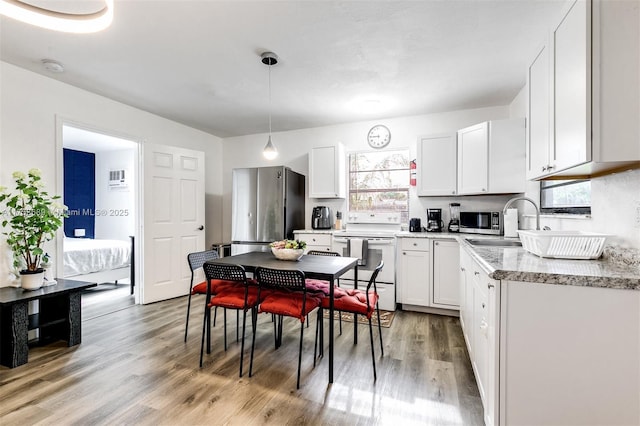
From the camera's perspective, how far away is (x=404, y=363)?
7.79 ft

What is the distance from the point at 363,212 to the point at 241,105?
2186 mm

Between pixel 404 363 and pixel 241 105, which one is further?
pixel 241 105

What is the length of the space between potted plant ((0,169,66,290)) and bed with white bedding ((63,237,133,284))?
1.67m

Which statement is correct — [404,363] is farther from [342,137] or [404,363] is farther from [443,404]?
[342,137]

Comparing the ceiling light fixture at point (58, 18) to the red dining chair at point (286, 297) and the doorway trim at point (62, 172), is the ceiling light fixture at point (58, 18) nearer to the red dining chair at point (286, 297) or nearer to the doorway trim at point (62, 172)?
the red dining chair at point (286, 297)

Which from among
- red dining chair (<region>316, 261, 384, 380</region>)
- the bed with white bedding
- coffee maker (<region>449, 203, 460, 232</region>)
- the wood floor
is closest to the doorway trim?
the bed with white bedding

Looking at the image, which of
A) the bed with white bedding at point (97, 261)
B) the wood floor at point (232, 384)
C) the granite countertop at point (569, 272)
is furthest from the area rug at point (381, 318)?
the bed with white bedding at point (97, 261)

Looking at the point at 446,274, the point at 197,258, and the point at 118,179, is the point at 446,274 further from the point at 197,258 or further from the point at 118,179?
the point at 118,179

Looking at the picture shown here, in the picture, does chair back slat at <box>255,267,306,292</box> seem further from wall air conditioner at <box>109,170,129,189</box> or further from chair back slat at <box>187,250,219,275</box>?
wall air conditioner at <box>109,170,129,189</box>

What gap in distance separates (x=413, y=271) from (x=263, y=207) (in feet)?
7.20

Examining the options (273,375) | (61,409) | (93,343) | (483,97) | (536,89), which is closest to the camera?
(61,409)

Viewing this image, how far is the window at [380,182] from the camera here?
14.1ft

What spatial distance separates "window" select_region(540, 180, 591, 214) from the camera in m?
2.12

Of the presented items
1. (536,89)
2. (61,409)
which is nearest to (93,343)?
(61,409)
